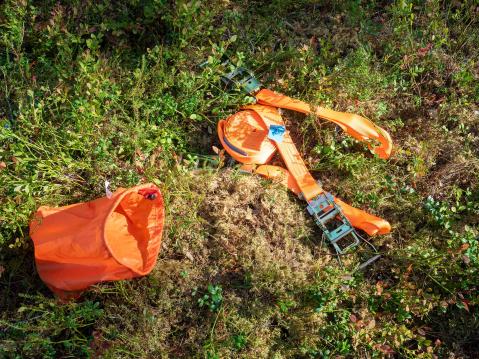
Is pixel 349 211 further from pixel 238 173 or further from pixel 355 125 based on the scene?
pixel 238 173

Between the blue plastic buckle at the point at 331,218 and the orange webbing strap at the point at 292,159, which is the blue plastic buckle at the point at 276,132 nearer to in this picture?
the orange webbing strap at the point at 292,159

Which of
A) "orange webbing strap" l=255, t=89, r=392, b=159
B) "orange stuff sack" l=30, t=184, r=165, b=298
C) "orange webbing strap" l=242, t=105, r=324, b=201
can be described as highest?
"orange webbing strap" l=255, t=89, r=392, b=159

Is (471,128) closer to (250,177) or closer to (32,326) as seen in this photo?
(250,177)

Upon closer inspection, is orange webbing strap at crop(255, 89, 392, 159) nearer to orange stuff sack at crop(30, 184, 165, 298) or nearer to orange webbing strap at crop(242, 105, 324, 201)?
orange webbing strap at crop(242, 105, 324, 201)

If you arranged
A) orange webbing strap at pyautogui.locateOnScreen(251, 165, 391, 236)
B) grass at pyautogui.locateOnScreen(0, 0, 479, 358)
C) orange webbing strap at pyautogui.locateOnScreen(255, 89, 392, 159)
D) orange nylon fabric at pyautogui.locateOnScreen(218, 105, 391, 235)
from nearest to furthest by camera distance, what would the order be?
grass at pyautogui.locateOnScreen(0, 0, 479, 358) < orange webbing strap at pyautogui.locateOnScreen(251, 165, 391, 236) < orange nylon fabric at pyautogui.locateOnScreen(218, 105, 391, 235) < orange webbing strap at pyautogui.locateOnScreen(255, 89, 392, 159)

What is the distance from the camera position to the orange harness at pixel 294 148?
130 inches

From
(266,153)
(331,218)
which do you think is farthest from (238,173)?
(331,218)

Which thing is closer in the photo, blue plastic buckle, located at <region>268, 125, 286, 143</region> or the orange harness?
the orange harness

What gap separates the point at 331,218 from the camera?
10.9ft

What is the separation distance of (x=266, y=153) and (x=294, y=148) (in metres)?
0.21

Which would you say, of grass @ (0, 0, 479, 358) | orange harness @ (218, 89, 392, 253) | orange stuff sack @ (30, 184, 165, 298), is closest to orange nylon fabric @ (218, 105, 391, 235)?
orange harness @ (218, 89, 392, 253)

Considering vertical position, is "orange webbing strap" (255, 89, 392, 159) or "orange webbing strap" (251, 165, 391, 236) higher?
"orange webbing strap" (255, 89, 392, 159)

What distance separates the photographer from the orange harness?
3291mm

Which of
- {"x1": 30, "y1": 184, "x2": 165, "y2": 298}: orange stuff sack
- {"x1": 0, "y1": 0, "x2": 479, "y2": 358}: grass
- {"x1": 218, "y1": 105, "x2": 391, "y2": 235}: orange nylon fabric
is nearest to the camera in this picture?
{"x1": 30, "y1": 184, "x2": 165, "y2": 298}: orange stuff sack
